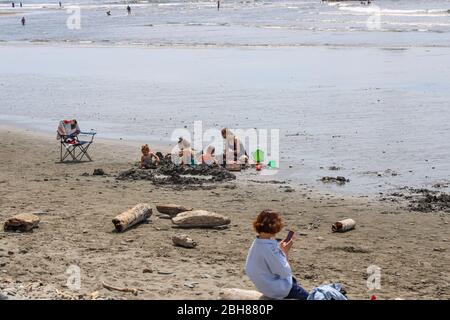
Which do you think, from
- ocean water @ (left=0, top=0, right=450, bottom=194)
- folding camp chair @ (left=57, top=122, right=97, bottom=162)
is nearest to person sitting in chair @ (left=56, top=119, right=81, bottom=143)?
folding camp chair @ (left=57, top=122, right=97, bottom=162)

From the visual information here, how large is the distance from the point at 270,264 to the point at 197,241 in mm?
3519

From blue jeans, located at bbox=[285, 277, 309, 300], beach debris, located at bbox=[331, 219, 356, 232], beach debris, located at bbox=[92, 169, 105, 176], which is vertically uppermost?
blue jeans, located at bbox=[285, 277, 309, 300]

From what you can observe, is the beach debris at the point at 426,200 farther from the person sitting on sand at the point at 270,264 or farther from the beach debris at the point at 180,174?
the person sitting on sand at the point at 270,264

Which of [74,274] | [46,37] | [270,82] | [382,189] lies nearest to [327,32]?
[46,37]

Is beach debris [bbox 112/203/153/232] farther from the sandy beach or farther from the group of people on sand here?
the group of people on sand

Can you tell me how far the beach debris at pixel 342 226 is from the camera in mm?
11945

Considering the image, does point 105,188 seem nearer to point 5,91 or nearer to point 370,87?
point 370,87

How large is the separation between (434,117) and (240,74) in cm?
1138

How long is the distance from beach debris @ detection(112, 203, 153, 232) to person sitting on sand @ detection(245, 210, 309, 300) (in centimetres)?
418

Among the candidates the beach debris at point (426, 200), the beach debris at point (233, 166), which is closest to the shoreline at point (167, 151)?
the beach debris at point (233, 166)

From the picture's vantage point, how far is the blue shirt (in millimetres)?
7921

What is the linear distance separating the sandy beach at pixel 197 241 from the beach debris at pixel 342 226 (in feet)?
0.50

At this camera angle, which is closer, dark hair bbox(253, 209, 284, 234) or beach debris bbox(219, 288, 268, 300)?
dark hair bbox(253, 209, 284, 234)

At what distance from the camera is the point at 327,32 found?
52.2 m
